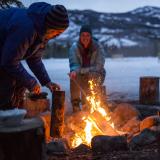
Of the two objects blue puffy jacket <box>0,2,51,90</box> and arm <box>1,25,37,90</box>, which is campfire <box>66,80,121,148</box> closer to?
blue puffy jacket <box>0,2,51,90</box>

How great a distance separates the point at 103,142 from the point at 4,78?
1.54 meters

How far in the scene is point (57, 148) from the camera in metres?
6.48

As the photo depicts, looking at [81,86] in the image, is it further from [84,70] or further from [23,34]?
[23,34]

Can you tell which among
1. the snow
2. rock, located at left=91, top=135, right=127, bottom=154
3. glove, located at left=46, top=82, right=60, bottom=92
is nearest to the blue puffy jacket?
glove, located at left=46, top=82, right=60, bottom=92

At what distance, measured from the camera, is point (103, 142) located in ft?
21.0

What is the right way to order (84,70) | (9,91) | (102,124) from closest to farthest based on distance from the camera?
1. (9,91)
2. (102,124)
3. (84,70)

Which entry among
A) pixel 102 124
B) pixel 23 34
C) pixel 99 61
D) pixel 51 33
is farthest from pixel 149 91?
pixel 23 34

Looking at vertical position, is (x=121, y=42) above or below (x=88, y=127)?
above


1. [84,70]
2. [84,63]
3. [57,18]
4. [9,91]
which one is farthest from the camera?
[84,63]

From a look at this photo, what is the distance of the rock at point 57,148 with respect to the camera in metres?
6.41

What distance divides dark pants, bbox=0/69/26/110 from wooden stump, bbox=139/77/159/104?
471 cm

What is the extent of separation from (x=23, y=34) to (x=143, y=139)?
2411 millimetres

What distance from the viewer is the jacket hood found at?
212 inches

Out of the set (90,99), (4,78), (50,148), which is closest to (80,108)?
(90,99)
